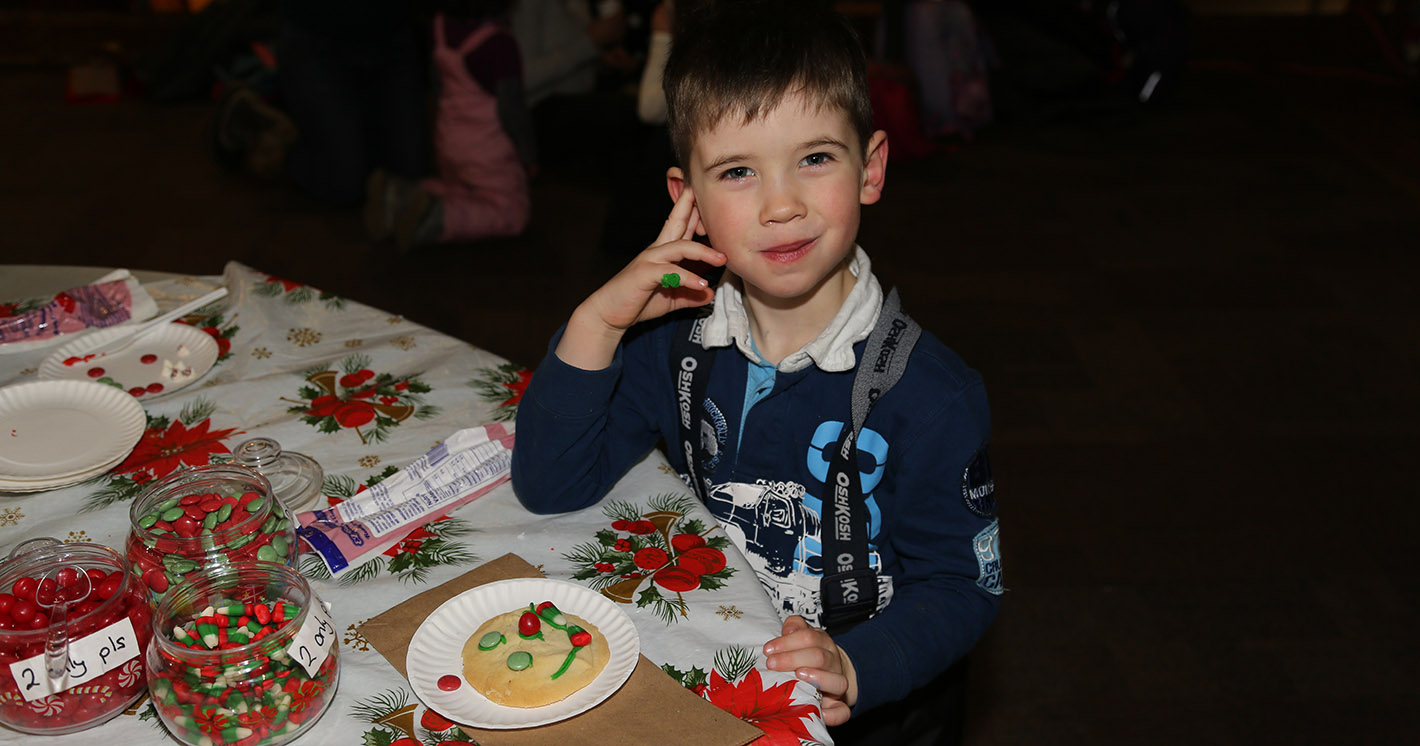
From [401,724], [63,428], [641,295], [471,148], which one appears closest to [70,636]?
[401,724]

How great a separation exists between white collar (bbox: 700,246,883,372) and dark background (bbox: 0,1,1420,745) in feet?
3.83

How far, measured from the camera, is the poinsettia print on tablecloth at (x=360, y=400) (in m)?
1.37

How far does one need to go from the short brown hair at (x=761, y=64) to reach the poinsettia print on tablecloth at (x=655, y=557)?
428 millimetres

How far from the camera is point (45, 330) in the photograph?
4.92ft

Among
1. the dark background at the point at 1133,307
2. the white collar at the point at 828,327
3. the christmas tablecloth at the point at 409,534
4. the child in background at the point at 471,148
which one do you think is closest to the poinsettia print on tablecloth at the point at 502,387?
the christmas tablecloth at the point at 409,534

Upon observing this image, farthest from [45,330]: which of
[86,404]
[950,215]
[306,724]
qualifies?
[950,215]

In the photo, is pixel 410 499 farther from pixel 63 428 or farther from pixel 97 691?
pixel 63 428

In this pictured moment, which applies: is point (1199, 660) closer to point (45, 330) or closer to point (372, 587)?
point (372, 587)

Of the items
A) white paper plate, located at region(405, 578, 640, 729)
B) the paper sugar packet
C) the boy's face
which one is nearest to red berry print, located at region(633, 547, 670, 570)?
white paper plate, located at region(405, 578, 640, 729)

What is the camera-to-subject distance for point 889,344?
4.16 ft

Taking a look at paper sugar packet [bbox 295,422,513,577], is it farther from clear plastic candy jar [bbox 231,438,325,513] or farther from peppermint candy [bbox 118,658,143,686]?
peppermint candy [bbox 118,658,143,686]

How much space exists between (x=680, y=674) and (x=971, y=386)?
0.49m

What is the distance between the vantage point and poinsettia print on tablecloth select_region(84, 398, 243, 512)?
4.04ft

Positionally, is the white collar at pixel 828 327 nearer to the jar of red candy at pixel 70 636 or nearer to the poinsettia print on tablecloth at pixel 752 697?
the poinsettia print on tablecloth at pixel 752 697
